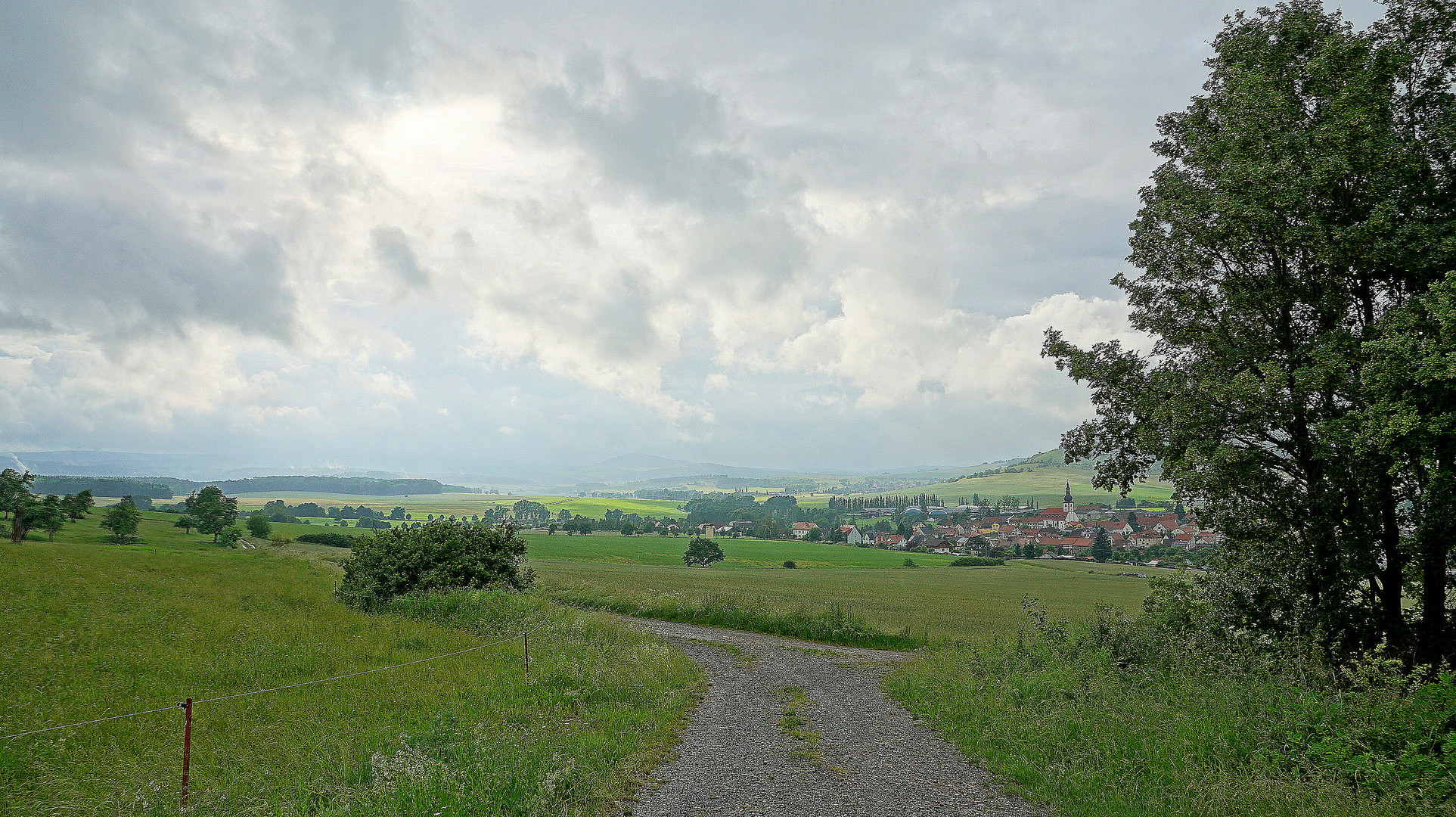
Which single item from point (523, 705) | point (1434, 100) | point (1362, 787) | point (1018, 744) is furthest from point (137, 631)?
point (1434, 100)

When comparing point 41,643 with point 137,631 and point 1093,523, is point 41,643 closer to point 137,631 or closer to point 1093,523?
point 137,631

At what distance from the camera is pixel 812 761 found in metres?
10.4

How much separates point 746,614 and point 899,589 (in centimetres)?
3629

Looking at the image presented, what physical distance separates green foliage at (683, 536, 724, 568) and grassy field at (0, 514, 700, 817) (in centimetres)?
7430

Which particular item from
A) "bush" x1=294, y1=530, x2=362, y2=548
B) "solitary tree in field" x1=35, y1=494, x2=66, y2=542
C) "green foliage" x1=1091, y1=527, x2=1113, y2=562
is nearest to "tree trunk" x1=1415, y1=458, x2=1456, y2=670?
"solitary tree in field" x1=35, y1=494, x2=66, y2=542

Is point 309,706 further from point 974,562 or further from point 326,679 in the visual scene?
point 974,562

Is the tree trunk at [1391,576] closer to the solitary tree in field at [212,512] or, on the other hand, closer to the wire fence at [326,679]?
the wire fence at [326,679]

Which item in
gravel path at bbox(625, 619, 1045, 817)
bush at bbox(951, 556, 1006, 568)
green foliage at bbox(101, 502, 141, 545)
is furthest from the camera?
bush at bbox(951, 556, 1006, 568)

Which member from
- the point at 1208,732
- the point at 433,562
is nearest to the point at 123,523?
the point at 433,562

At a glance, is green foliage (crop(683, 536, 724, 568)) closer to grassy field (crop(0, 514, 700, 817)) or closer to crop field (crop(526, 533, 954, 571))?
crop field (crop(526, 533, 954, 571))

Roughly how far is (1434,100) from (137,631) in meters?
30.8

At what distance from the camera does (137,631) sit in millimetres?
15586

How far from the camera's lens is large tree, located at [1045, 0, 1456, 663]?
464 inches

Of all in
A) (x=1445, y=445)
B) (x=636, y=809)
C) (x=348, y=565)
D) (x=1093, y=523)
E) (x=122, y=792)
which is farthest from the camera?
(x=1093, y=523)
